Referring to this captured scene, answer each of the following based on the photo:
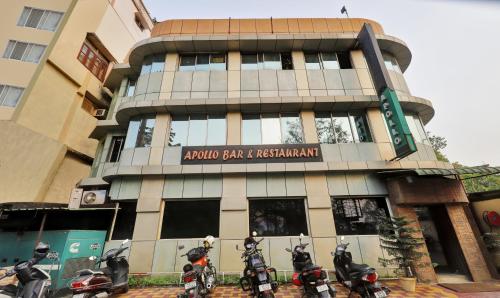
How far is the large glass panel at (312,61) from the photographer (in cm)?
1142

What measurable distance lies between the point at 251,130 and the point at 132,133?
6.03 metres

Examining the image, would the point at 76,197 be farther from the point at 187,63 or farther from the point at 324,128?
the point at 324,128

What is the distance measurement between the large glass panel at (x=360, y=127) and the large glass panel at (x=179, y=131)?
815cm

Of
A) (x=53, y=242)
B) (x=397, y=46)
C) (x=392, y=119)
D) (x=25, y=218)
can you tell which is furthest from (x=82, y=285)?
(x=397, y=46)

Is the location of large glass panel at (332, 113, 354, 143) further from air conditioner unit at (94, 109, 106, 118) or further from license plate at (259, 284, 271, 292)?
air conditioner unit at (94, 109, 106, 118)

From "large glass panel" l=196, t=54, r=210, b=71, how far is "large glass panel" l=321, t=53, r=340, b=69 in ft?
20.8

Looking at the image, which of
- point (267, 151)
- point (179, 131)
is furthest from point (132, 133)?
point (267, 151)

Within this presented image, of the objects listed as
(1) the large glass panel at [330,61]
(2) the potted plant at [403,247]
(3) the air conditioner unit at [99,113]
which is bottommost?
(2) the potted plant at [403,247]

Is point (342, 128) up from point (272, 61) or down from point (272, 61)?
down

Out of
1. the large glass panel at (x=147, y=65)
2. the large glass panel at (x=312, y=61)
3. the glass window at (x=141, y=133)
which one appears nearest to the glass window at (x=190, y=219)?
the glass window at (x=141, y=133)

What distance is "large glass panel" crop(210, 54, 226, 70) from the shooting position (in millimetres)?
11438

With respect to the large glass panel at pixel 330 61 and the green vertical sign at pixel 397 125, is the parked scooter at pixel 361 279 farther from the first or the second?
the large glass panel at pixel 330 61

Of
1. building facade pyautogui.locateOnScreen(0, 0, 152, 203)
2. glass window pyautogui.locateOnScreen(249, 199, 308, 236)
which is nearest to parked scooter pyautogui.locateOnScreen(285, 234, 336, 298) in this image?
glass window pyautogui.locateOnScreen(249, 199, 308, 236)

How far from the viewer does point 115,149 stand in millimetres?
13016
